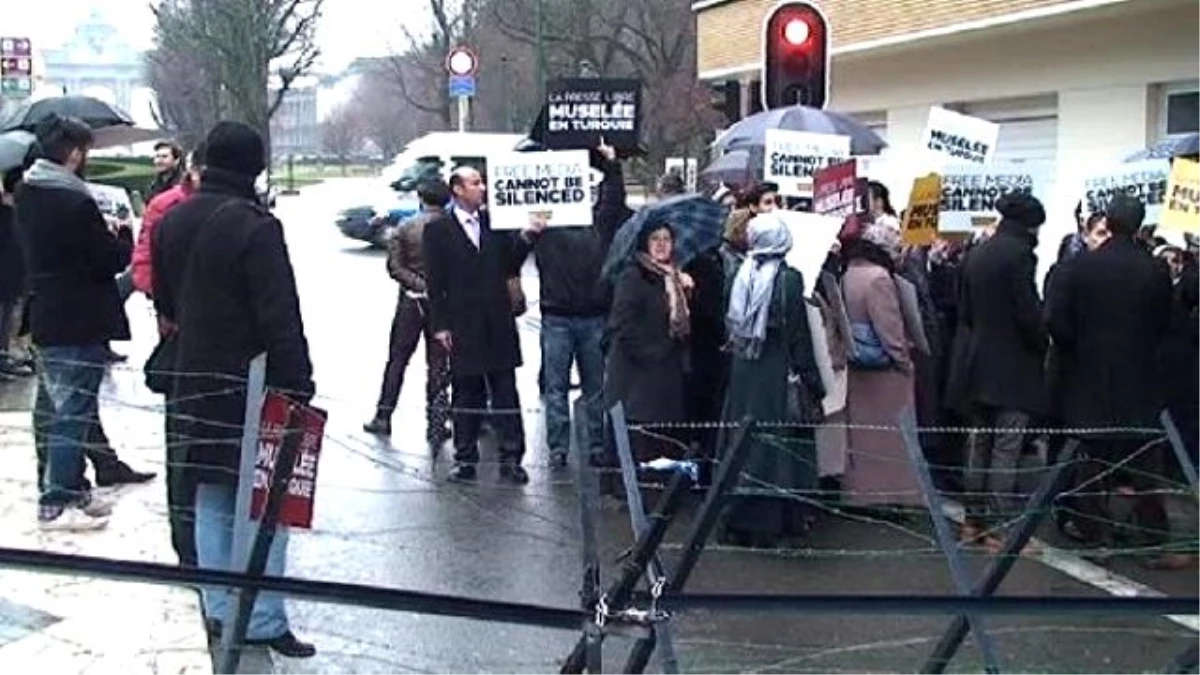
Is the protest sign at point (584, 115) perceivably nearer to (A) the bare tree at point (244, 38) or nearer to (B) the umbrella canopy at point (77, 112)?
(B) the umbrella canopy at point (77, 112)

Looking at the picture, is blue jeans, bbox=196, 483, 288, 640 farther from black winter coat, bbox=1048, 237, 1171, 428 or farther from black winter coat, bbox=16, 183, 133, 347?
black winter coat, bbox=1048, 237, 1171, 428

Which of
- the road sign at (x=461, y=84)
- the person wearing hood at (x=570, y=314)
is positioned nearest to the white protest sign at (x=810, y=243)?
the person wearing hood at (x=570, y=314)

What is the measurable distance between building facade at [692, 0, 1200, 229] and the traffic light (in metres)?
2.81

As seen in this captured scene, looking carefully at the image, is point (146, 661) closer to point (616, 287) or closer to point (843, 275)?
point (616, 287)

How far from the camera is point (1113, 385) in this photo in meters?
7.77

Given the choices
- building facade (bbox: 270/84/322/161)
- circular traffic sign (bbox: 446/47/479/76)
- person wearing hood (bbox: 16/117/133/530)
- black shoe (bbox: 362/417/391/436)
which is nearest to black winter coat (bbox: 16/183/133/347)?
person wearing hood (bbox: 16/117/133/530)

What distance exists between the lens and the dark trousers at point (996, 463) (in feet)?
26.8

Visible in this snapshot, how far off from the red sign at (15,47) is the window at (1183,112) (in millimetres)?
17105

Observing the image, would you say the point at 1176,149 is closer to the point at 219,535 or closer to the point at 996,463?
the point at 996,463

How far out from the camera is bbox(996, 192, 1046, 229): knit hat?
8172 millimetres

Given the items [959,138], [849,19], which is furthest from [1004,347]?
[849,19]

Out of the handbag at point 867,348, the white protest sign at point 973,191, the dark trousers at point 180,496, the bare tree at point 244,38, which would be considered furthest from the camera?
the bare tree at point 244,38

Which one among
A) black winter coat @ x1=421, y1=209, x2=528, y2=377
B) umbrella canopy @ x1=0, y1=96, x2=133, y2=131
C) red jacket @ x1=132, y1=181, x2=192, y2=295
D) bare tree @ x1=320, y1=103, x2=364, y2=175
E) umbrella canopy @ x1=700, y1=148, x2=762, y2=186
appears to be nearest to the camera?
red jacket @ x1=132, y1=181, x2=192, y2=295

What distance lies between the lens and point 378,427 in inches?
430
